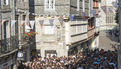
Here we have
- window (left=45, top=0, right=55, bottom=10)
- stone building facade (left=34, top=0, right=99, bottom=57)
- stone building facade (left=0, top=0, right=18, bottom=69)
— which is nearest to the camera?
stone building facade (left=0, top=0, right=18, bottom=69)

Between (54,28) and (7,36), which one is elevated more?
(7,36)

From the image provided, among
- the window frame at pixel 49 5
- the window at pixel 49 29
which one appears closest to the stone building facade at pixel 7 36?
the window at pixel 49 29

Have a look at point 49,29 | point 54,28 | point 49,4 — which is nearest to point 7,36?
point 49,29

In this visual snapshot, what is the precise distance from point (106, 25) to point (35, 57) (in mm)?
38724

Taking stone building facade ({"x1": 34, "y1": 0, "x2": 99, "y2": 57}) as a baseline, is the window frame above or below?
above

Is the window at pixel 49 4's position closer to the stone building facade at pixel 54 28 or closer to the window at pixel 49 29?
the stone building facade at pixel 54 28

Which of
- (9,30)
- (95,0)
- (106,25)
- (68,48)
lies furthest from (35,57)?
(106,25)

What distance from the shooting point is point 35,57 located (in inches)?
1467

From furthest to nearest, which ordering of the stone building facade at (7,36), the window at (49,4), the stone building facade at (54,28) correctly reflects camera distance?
the window at (49,4) → the stone building facade at (54,28) → the stone building facade at (7,36)

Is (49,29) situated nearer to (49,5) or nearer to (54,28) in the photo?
(54,28)

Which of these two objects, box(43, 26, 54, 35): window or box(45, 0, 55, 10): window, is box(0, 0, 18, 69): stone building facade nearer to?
box(43, 26, 54, 35): window

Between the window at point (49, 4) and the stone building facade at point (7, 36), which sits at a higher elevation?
the window at point (49, 4)

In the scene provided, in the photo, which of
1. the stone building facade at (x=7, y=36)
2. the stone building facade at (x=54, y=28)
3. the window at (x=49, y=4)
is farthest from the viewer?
the window at (x=49, y=4)

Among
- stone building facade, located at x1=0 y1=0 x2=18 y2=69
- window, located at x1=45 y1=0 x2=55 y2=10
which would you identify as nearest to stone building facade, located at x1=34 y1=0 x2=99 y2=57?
window, located at x1=45 y1=0 x2=55 y2=10
